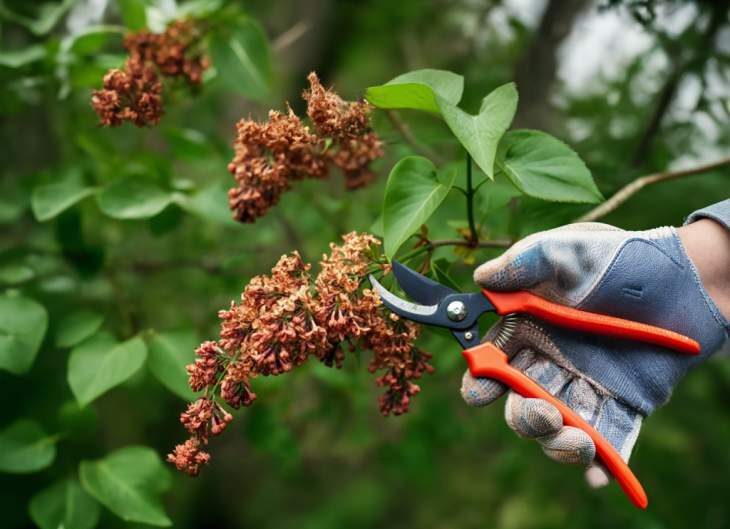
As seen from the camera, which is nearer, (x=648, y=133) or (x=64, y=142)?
(x=648, y=133)

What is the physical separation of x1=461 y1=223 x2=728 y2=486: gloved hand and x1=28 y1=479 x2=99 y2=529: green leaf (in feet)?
3.00

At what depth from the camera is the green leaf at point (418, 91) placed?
110 cm

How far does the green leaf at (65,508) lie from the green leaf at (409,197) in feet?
3.14

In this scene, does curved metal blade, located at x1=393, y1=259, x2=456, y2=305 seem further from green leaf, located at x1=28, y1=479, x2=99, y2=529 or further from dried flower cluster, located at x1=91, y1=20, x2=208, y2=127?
green leaf, located at x1=28, y1=479, x2=99, y2=529

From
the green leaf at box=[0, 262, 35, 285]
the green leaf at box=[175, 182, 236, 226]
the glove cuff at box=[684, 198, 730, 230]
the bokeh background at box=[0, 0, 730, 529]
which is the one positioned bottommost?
the bokeh background at box=[0, 0, 730, 529]

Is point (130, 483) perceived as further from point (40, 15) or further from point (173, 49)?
point (40, 15)

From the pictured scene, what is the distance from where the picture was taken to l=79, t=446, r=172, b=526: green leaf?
149 centimetres

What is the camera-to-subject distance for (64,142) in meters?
2.81

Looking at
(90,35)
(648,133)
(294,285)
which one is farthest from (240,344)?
(648,133)

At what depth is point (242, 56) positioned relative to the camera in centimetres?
177

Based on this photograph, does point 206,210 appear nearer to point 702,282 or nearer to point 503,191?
point 503,191

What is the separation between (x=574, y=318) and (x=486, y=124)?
0.33 m

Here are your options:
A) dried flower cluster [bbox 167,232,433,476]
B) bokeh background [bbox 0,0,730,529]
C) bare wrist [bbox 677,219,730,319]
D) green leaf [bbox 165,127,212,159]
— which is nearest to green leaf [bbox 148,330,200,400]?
bokeh background [bbox 0,0,730,529]

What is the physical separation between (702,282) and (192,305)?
6.46 ft
